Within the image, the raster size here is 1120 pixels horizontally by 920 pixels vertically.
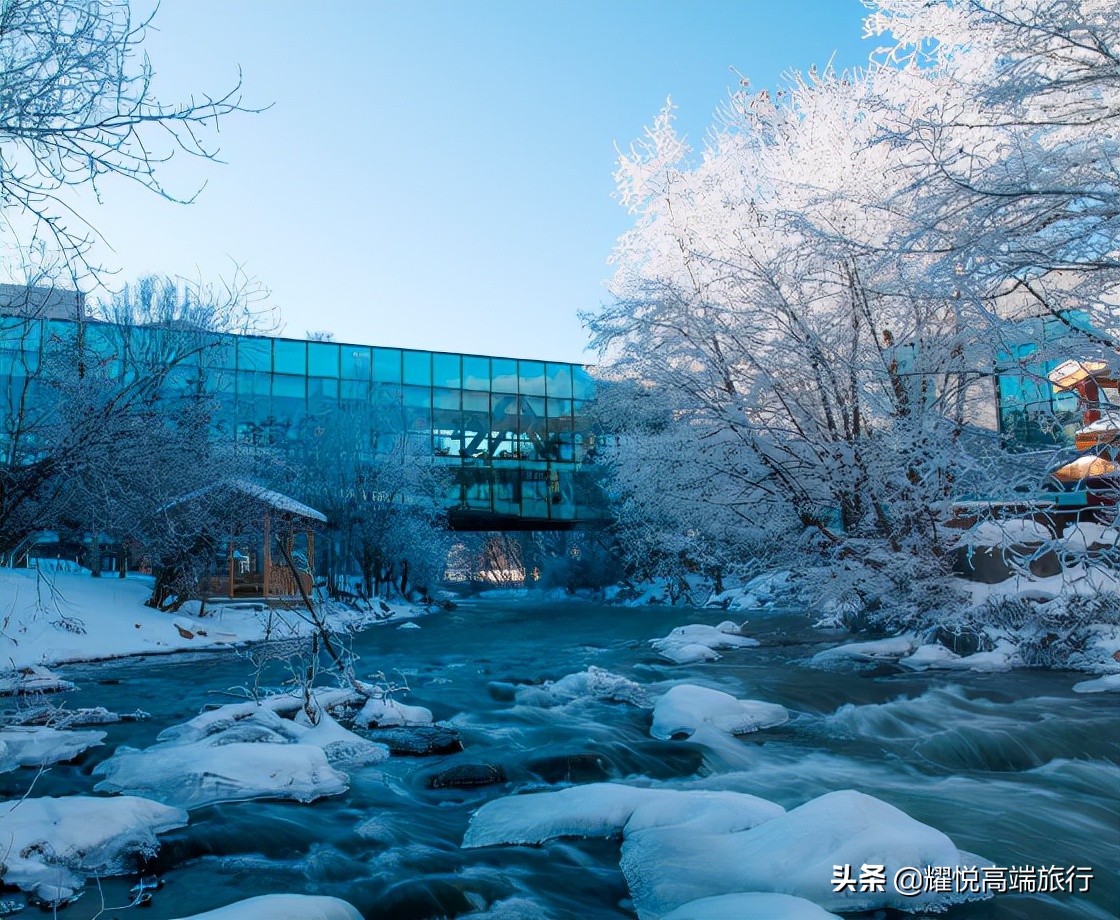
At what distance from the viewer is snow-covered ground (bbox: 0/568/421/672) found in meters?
13.7

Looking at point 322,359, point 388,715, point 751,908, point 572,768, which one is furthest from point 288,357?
point 751,908

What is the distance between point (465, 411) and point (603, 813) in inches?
1260

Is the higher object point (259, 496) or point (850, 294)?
point (850, 294)

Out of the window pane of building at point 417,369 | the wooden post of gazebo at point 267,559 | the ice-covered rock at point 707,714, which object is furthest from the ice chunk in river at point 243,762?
the window pane of building at point 417,369

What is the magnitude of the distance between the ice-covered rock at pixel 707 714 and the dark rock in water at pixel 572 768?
3.94 ft

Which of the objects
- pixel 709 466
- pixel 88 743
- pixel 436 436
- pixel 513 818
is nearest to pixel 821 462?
pixel 709 466

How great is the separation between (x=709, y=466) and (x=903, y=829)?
8732 mm

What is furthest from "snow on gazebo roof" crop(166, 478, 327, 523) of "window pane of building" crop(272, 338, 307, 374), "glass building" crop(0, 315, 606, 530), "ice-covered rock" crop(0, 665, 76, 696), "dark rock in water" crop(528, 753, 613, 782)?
"window pane of building" crop(272, 338, 307, 374)

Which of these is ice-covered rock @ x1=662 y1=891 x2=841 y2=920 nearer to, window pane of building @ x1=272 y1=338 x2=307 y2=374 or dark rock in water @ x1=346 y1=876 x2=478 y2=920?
dark rock in water @ x1=346 y1=876 x2=478 y2=920

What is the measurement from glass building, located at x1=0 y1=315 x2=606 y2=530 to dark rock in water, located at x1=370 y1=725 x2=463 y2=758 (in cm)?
2437

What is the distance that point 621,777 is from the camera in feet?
21.3

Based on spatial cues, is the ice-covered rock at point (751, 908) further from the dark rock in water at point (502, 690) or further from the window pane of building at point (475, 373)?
the window pane of building at point (475, 373)

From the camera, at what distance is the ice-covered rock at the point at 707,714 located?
7824 mm

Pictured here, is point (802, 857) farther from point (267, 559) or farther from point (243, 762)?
point (267, 559)
